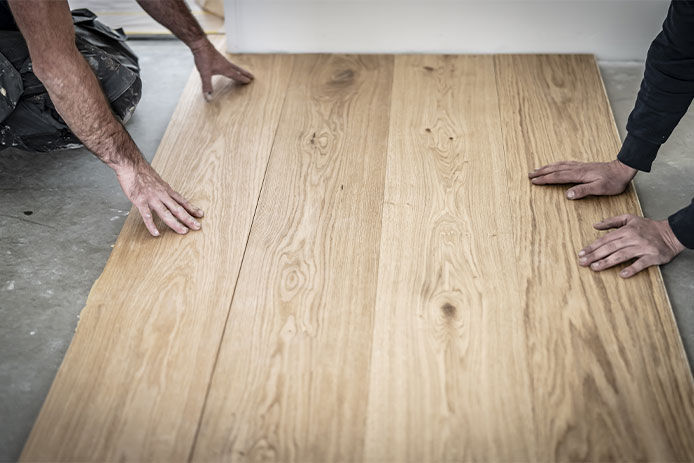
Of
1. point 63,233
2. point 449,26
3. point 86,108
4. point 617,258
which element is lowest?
point 63,233

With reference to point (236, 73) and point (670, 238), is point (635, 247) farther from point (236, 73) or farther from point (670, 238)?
point (236, 73)

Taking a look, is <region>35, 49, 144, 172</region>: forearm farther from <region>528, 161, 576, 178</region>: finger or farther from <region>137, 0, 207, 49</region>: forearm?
<region>528, 161, 576, 178</region>: finger

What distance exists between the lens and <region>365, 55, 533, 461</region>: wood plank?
1.44 meters

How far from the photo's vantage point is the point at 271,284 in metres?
1.76

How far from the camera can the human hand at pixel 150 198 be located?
1870 millimetres

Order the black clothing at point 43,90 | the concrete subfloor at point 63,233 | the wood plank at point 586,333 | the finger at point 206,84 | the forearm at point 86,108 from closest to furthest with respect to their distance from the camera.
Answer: the wood plank at point 586,333 < the concrete subfloor at point 63,233 < the forearm at point 86,108 < the black clothing at point 43,90 < the finger at point 206,84

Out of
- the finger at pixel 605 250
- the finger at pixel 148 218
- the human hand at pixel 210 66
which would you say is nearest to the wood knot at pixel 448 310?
the finger at pixel 605 250

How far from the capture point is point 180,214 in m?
1.90

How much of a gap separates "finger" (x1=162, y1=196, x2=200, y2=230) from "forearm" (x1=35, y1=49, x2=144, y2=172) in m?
0.13

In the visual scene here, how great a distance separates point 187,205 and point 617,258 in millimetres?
1115

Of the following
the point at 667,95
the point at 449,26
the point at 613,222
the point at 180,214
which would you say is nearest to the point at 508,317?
the point at 613,222

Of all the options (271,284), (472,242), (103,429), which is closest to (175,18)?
(271,284)

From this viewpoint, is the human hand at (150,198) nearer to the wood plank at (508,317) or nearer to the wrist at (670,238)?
the wood plank at (508,317)

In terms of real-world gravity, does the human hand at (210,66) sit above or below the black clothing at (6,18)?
below
